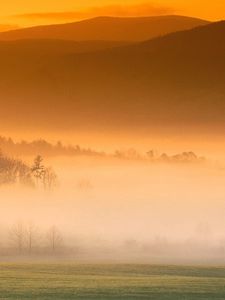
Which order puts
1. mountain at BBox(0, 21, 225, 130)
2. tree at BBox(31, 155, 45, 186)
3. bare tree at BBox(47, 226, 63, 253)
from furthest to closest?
mountain at BBox(0, 21, 225, 130)
tree at BBox(31, 155, 45, 186)
bare tree at BBox(47, 226, 63, 253)

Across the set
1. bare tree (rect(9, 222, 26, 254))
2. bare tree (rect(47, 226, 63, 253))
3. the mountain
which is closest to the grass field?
bare tree (rect(47, 226, 63, 253))

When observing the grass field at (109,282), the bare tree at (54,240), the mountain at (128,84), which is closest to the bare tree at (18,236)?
the bare tree at (54,240)

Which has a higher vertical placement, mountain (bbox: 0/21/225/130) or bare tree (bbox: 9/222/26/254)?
mountain (bbox: 0/21/225/130)

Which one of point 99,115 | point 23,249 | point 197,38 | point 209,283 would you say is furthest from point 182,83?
point 209,283

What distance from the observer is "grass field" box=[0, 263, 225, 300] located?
5062 centimetres

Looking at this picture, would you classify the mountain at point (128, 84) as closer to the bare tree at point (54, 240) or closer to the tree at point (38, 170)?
the tree at point (38, 170)

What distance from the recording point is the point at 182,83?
170 m

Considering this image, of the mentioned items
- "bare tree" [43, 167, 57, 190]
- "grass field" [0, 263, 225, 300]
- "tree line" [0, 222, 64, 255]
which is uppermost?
"bare tree" [43, 167, 57, 190]

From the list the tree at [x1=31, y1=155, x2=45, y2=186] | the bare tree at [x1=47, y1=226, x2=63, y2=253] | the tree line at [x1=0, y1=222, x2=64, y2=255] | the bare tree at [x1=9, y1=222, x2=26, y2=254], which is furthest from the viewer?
the tree at [x1=31, y1=155, x2=45, y2=186]

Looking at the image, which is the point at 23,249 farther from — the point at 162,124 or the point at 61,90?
the point at 61,90

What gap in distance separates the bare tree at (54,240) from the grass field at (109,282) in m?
8.69

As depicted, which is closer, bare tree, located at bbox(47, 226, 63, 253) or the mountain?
bare tree, located at bbox(47, 226, 63, 253)

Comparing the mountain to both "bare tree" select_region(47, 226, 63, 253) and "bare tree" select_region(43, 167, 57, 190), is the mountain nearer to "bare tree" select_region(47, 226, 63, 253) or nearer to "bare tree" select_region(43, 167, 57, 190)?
"bare tree" select_region(43, 167, 57, 190)

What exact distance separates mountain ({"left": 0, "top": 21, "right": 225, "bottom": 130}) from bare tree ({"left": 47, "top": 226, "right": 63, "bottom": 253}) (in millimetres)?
64225
